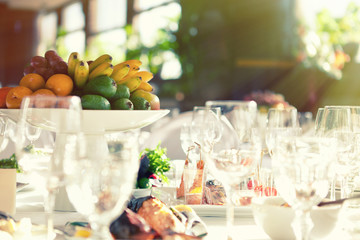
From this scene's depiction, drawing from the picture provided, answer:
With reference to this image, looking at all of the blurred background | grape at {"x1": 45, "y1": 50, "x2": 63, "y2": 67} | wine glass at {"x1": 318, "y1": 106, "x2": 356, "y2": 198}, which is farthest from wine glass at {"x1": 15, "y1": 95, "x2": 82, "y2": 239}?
the blurred background

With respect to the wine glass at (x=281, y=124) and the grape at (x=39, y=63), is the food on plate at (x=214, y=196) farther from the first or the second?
the grape at (x=39, y=63)

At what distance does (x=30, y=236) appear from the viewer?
2.33 feet

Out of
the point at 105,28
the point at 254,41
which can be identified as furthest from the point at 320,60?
the point at 105,28

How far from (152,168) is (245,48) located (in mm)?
4435

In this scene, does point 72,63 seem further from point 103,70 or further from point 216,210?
point 216,210

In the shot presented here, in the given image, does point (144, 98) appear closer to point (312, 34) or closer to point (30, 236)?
point (30, 236)

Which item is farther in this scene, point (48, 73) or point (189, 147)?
point (189, 147)

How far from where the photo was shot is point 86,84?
103 centimetres

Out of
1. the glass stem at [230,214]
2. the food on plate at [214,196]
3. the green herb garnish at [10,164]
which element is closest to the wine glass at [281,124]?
the food on plate at [214,196]

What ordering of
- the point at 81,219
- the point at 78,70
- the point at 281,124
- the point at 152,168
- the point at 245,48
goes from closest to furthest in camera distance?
1. the point at 81,219
2. the point at 78,70
3. the point at 281,124
4. the point at 152,168
5. the point at 245,48

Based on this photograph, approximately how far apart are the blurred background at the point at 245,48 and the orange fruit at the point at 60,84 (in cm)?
339

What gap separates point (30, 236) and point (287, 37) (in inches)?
184

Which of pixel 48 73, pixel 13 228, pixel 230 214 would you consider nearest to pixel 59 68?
pixel 48 73

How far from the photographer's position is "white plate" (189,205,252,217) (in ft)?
3.09
